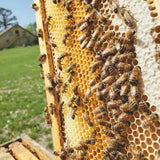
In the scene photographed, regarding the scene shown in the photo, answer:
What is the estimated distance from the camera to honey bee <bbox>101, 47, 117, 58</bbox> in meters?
1.79

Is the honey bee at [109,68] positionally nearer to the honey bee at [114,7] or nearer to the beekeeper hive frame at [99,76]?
the beekeeper hive frame at [99,76]

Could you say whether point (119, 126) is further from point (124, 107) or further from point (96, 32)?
point (96, 32)

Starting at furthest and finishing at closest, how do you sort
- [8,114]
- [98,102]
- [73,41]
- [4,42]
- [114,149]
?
[4,42], [8,114], [73,41], [98,102], [114,149]

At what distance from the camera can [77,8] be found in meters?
2.19

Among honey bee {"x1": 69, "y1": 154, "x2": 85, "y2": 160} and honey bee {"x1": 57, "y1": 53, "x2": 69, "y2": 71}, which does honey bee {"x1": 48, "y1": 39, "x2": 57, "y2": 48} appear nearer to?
honey bee {"x1": 57, "y1": 53, "x2": 69, "y2": 71}

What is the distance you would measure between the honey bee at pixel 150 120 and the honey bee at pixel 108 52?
2.13ft

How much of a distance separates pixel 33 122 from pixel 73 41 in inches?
209

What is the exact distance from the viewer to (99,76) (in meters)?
1.99

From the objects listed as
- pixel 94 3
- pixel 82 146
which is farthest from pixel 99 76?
pixel 82 146

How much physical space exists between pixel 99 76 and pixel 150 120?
65cm

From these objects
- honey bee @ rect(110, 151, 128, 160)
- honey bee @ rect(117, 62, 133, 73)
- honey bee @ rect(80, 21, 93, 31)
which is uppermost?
honey bee @ rect(80, 21, 93, 31)

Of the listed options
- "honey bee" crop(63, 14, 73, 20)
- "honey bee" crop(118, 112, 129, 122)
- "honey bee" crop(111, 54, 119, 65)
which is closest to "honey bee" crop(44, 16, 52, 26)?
"honey bee" crop(63, 14, 73, 20)

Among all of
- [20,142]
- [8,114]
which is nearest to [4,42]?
[8,114]

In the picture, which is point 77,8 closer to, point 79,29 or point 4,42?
point 79,29
